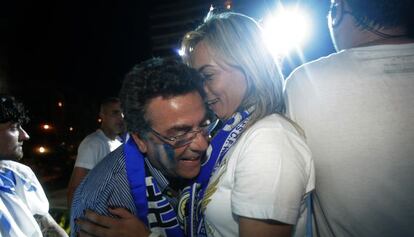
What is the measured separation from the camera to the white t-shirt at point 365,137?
1218 mm

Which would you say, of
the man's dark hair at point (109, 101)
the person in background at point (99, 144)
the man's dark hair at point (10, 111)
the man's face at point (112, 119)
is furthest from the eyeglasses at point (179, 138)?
the man's dark hair at point (109, 101)

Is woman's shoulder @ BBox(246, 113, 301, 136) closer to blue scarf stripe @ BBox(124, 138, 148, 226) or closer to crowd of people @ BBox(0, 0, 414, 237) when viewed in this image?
crowd of people @ BBox(0, 0, 414, 237)

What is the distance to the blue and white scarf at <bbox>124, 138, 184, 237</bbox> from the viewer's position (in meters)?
1.82

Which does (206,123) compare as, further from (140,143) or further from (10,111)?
(10,111)

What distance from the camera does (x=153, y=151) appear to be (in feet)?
6.48

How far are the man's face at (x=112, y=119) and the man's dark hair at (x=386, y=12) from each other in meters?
4.84

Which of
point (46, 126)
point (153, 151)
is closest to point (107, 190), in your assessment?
point (153, 151)

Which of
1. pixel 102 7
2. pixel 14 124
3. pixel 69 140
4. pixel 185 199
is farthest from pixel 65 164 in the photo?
pixel 185 199

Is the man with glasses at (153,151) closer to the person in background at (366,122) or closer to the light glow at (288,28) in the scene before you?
the person in background at (366,122)

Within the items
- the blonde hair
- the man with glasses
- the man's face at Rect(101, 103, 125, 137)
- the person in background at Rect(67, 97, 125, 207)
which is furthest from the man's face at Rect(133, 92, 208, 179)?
the man's face at Rect(101, 103, 125, 137)

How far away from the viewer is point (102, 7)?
9695 mm

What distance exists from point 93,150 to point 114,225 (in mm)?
3724

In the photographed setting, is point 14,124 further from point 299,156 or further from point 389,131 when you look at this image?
point 389,131

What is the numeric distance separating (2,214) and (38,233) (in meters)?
0.43
